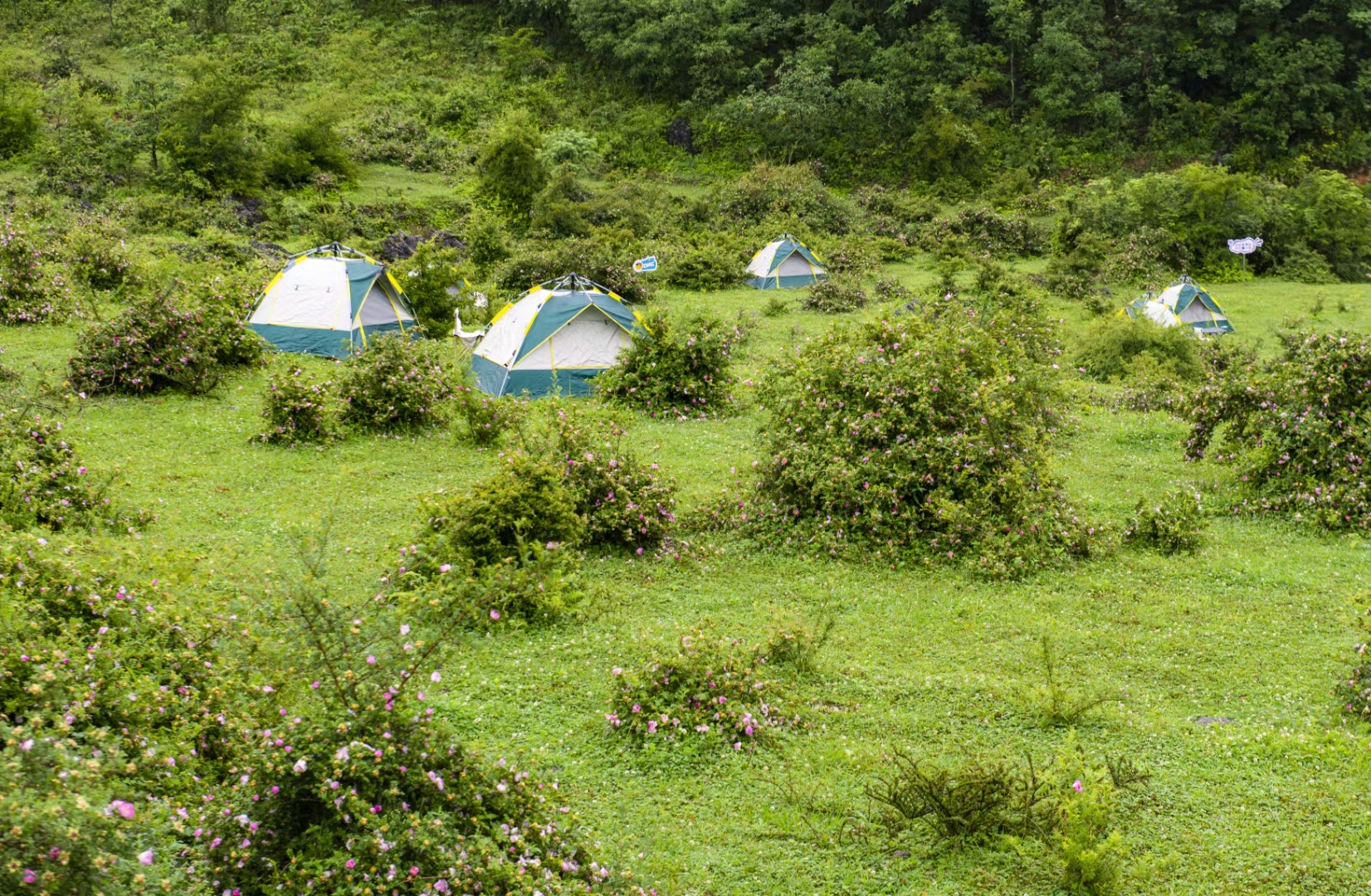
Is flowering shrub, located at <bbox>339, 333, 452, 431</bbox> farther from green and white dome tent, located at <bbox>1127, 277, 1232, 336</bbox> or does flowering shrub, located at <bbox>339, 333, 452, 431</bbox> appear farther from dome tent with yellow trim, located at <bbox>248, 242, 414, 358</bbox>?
green and white dome tent, located at <bbox>1127, 277, 1232, 336</bbox>

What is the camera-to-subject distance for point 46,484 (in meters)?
8.01

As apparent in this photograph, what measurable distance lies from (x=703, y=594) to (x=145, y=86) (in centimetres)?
2821

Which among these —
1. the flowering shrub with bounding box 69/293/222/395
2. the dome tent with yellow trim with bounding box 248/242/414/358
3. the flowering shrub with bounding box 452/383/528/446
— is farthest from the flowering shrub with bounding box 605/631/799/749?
the dome tent with yellow trim with bounding box 248/242/414/358

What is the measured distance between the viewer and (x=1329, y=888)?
4.57 m

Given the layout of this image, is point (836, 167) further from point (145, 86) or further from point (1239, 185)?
point (145, 86)

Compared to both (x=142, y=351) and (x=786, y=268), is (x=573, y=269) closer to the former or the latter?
(x=786, y=268)

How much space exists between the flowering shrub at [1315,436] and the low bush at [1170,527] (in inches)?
51.5

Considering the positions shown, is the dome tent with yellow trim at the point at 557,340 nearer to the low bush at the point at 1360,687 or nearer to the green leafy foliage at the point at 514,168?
the low bush at the point at 1360,687

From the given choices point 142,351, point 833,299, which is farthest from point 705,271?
point 142,351

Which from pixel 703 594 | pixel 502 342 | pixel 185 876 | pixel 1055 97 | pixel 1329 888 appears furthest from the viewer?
pixel 1055 97

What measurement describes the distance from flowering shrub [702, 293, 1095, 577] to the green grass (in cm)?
41

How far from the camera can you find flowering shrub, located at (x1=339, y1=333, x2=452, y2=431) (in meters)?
12.0

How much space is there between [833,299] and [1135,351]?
6527 millimetres

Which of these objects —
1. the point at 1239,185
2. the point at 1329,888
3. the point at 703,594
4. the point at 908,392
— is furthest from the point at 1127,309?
the point at 1329,888
